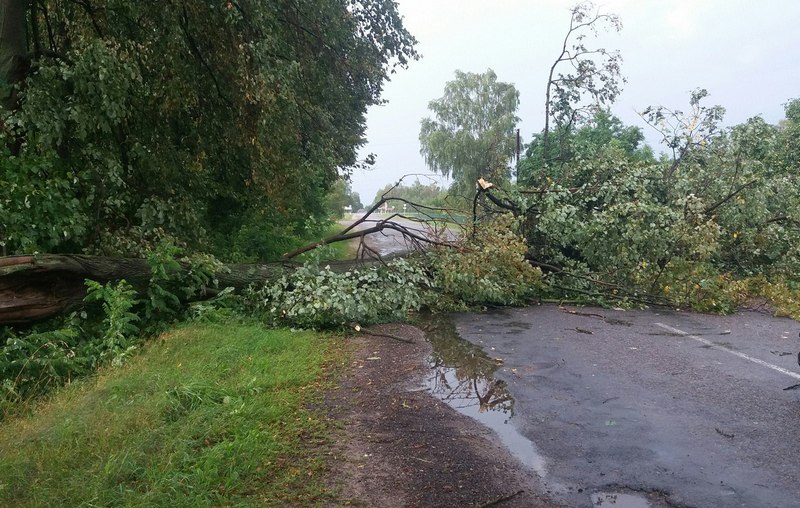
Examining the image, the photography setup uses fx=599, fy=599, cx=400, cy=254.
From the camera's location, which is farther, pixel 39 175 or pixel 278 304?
pixel 278 304

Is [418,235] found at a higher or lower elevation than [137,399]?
higher

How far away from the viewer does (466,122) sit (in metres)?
48.2

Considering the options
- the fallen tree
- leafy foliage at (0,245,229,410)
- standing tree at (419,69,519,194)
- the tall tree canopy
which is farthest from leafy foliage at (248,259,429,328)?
standing tree at (419,69,519,194)

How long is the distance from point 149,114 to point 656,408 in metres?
8.02

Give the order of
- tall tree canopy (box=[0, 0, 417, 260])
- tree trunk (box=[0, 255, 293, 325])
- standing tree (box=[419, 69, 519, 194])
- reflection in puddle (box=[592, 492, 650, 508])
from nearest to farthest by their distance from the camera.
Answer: reflection in puddle (box=[592, 492, 650, 508])
tree trunk (box=[0, 255, 293, 325])
tall tree canopy (box=[0, 0, 417, 260])
standing tree (box=[419, 69, 519, 194])

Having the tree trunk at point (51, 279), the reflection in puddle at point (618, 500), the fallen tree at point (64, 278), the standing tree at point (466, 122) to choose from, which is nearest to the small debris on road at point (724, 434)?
the reflection in puddle at point (618, 500)

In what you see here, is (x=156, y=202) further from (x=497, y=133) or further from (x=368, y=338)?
(x=497, y=133)

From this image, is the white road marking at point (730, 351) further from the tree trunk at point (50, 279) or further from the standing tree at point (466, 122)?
the standing tree at point (466, 122)

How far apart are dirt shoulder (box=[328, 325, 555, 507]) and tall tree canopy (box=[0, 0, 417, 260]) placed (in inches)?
175

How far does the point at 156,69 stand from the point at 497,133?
1471 inches

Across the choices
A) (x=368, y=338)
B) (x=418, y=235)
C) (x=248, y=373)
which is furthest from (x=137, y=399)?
(x=418, y=235)

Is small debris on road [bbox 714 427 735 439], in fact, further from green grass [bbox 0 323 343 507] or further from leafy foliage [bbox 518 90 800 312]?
leafy foliage [bbox 518 90 800 312]

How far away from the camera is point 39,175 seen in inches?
302

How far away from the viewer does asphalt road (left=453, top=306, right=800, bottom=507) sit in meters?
3.74
